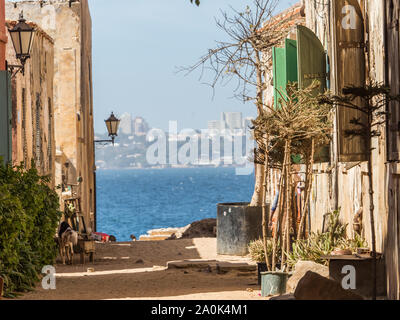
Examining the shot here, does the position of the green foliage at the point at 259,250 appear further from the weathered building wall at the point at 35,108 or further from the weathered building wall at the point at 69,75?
the weathered building wall at the point at 69,75

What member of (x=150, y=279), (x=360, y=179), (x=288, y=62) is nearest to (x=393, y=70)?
(x=360, y=179)

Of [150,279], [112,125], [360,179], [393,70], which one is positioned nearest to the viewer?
[393,70]

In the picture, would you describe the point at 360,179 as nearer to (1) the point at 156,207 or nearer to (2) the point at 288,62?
(2) the point at 288,62

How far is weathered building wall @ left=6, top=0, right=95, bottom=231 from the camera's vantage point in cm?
A: 2406

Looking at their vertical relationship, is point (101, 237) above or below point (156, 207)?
above

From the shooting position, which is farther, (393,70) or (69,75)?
(69,75)

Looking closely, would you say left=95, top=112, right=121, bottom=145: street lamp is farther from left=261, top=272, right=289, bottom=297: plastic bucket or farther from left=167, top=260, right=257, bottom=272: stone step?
left=261, top=272, right=289, bottom=297: plastic bucket

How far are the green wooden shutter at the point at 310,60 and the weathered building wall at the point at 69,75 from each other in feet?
39.8

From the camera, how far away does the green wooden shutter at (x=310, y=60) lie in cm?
1288

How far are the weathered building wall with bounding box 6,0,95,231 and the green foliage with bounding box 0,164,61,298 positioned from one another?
10816mm

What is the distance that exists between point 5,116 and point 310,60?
4915 mm

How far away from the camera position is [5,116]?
38.8ft

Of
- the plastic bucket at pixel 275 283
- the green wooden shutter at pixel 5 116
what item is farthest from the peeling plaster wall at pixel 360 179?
the green wooden shutter at pixel 5 116
